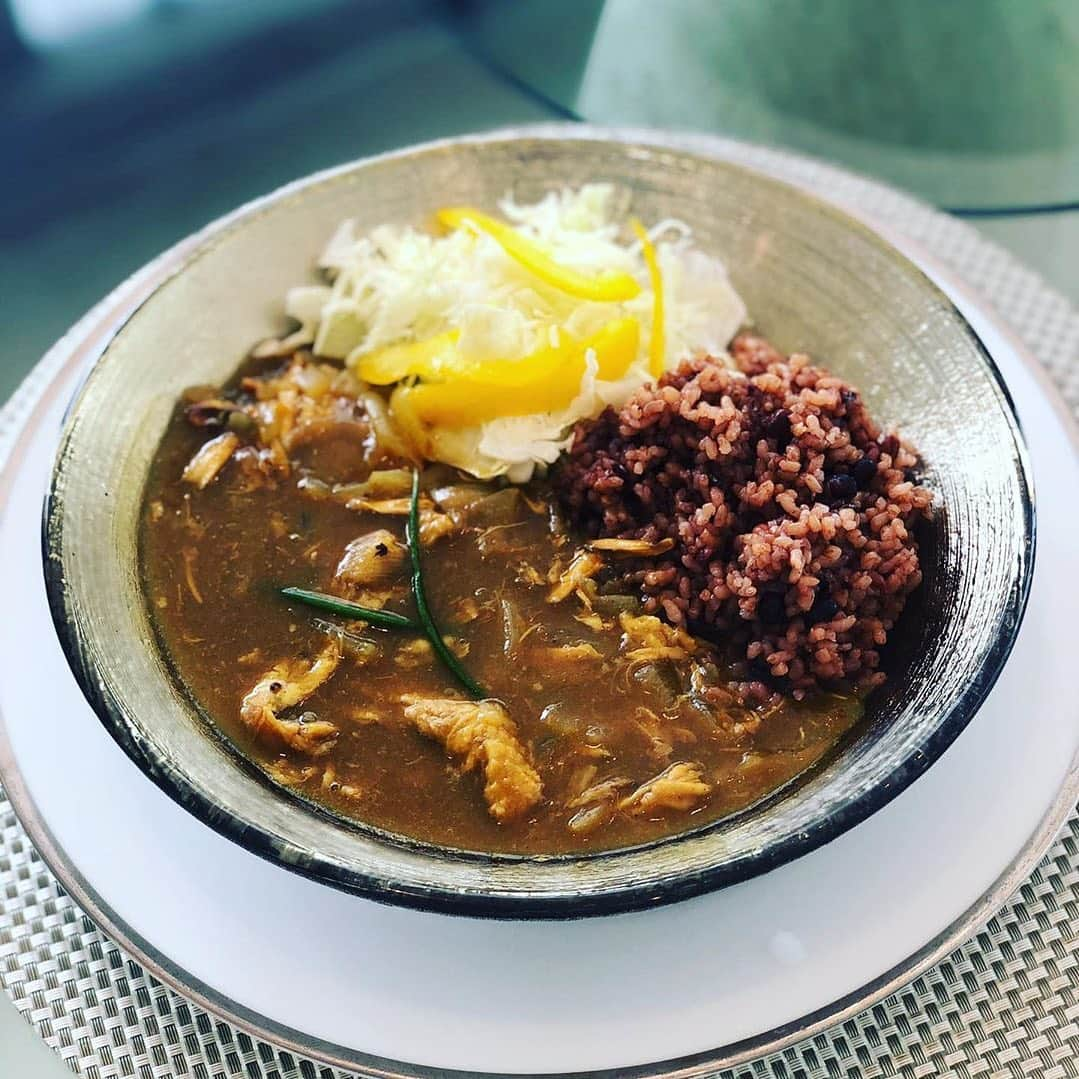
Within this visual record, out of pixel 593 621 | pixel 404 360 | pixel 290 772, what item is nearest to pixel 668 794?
pixel 593 621

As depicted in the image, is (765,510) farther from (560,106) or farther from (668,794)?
(560,106)

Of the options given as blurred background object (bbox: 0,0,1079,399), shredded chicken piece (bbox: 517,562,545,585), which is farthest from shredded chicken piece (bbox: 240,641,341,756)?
blurred background object (bbox: 0,0,1079,399)

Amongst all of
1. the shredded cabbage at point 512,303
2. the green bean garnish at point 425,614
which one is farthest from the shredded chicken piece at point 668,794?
the shredded cabbage at point 512,303

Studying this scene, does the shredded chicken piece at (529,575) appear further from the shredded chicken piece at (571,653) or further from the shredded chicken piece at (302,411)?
the shredded chicken piece at (302,411)

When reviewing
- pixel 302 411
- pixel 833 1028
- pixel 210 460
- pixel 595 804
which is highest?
pixel 302 411

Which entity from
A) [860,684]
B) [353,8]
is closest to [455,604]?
[860,684]

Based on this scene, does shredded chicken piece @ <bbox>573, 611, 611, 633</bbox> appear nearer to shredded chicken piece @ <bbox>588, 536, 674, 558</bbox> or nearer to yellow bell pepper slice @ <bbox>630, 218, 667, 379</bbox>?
shredded chicken piece @ <bbox>588, 536, 674, 558</bbox>
